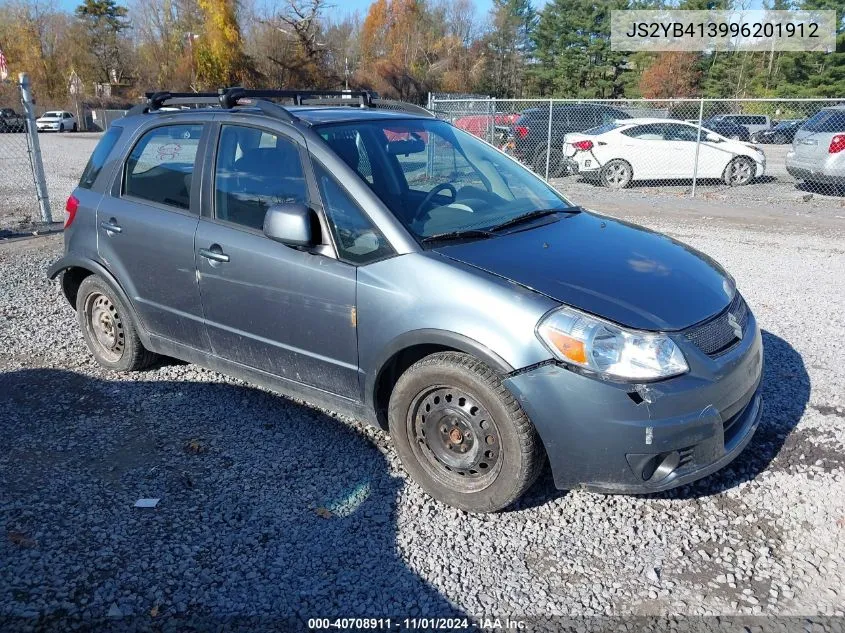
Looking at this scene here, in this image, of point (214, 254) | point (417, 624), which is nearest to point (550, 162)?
point (214, 254)

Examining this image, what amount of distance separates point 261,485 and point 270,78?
60348mm

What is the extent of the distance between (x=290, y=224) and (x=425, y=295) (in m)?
0.79

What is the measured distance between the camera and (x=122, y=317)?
190 inches

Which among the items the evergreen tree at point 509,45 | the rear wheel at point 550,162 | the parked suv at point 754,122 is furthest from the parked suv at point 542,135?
the evergreen tree at point 509,45

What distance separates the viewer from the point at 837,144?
1352 cm

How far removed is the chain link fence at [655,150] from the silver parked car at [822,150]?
0.7 inches

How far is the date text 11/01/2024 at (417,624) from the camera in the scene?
2664 mm

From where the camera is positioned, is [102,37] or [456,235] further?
[102,37]

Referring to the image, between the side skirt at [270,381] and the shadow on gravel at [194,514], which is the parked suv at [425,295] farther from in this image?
the shadow on gravel at [194,514]

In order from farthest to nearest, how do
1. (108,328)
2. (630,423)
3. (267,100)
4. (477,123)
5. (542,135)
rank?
(477,123)
(542,135)
(108,328)
(267,100)
(630,423)

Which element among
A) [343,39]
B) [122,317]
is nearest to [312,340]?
[122,317]

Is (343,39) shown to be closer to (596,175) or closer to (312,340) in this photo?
(596,175)

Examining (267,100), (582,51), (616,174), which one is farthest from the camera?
(582,51)

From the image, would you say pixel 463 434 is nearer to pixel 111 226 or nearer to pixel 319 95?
pixel 111 226
